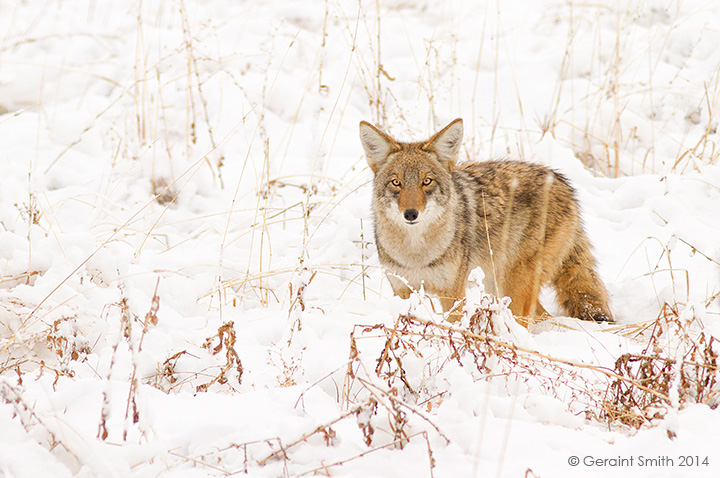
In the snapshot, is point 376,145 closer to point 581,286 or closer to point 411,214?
point 411,214

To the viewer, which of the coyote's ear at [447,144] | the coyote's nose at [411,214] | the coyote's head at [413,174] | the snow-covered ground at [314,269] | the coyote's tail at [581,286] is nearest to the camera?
the snow-covered ground at [314,269]

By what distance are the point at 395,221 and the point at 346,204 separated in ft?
5.37

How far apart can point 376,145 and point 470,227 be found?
3.17 ft

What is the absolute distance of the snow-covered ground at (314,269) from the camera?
245 cm

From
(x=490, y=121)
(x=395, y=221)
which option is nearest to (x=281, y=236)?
(x=395, y=221)

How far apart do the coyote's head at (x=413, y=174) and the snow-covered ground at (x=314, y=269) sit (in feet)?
2.02

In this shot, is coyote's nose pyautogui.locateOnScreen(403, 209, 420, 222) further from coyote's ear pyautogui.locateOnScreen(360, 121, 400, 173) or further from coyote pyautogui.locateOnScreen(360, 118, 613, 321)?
coyote's ear pyautogui.locateOnScreen(360, 121, 400, 173)

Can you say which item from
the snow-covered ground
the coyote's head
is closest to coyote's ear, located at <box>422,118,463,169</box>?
the coyote's head

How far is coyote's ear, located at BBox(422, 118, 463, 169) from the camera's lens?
4766 mm

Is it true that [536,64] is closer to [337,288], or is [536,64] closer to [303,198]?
[303,198]

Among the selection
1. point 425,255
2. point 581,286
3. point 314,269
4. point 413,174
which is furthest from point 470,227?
point 314,269

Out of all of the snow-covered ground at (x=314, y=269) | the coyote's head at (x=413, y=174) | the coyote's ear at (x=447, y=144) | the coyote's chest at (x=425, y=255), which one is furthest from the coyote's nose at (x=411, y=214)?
the snow-covered ground at (x=314, y=269)

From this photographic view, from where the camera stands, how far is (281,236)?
20.0ft

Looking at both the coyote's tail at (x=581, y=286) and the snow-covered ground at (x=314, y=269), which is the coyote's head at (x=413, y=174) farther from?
the coyote's tail at (x=581, y=286)
